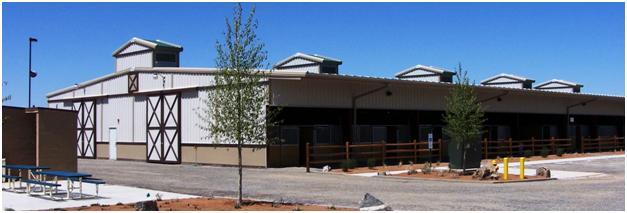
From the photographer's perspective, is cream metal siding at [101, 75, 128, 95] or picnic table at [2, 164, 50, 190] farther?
cream metal siding at [101, 75, 128, 95]

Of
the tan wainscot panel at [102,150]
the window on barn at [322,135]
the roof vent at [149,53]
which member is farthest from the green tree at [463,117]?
the tan wainscot panel at [102,150]

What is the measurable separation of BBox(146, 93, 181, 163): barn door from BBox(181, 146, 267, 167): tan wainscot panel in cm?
94

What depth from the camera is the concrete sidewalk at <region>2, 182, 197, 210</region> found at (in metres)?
14.3

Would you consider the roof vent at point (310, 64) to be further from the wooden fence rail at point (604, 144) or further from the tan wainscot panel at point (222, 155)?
the wooden fence rail at point (604, 144)

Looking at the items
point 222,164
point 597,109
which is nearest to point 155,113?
point 222,164

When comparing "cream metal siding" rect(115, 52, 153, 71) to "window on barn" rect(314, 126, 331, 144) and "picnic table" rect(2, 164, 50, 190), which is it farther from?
"picnic table" rect(2, 164, 50, 190)

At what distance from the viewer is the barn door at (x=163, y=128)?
33125mm

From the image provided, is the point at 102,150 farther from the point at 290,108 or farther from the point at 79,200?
the point at 79,200

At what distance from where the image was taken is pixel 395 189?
18922 mm

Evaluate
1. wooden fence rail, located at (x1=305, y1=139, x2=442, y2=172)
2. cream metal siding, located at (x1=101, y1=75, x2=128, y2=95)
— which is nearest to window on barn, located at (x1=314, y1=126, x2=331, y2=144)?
wooden fence rail, located at (x1=305, y1=139, x2=442, y2=172)

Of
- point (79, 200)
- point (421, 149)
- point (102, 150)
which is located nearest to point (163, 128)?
point (102, 150)

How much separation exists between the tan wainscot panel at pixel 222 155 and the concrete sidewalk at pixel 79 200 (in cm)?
1058

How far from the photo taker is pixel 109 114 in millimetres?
38938

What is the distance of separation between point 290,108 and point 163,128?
7.52 meters
